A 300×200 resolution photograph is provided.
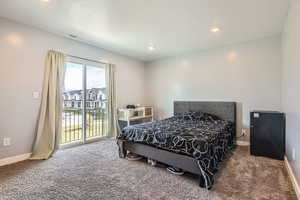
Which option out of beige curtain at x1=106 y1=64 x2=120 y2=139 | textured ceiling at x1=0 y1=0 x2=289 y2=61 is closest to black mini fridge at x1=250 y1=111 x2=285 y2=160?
textured ceiling at x1=0 y1=0 x2=289 y2=61

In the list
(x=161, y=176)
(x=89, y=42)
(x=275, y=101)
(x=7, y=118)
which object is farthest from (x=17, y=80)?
(x=275, y=101)

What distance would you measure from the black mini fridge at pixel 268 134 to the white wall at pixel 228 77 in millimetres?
701

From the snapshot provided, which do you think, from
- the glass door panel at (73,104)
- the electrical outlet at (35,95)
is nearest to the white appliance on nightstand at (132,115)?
the glass door panel at (73,104)

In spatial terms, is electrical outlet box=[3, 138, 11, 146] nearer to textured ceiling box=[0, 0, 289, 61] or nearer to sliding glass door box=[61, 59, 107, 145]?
sliding glass door box=[61, 59, 107, 145]

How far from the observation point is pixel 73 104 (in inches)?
154

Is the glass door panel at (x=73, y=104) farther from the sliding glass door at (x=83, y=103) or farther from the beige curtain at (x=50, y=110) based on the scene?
the beige curtain at (x=50, y=110)

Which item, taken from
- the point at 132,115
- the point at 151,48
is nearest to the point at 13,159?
the point at 132,115

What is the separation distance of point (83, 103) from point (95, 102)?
0.39m

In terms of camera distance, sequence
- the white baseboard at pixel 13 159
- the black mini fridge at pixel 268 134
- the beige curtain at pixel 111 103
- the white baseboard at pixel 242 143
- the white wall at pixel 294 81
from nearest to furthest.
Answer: the white wall at pixel 294 81 < the white baseboard at pixel 13 159 < the black mini fridge at pixel 268 134 < the white baseboard at pixel 242 143 < the beige curtain at pixel 111 103

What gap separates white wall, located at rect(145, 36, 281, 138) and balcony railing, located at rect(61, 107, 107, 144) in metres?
1.95

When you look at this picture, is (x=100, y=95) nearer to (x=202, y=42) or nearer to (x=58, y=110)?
(x=58, y=110)

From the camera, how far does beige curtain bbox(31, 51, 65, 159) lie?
308cm

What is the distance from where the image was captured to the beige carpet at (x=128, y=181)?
1.85m

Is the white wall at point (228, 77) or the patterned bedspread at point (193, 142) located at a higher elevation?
the white wall at point (228, 77)
